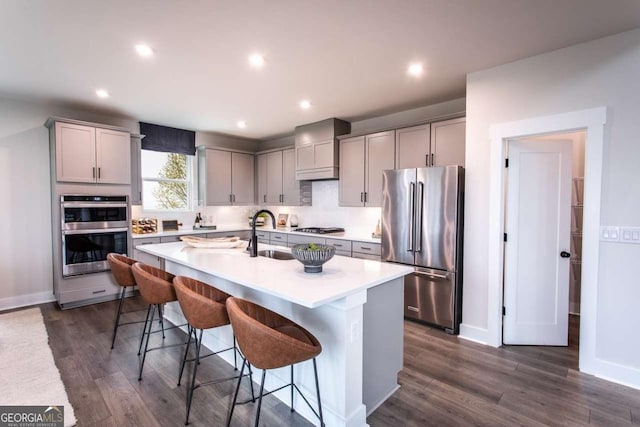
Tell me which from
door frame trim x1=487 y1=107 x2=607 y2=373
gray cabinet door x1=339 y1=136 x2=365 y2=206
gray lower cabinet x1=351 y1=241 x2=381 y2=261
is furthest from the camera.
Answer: gray cabinet door x1=339 y1=136 x2=365 y2=206

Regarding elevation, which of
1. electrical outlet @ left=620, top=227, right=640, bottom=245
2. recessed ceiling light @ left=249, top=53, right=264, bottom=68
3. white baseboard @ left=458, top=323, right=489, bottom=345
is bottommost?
white baseboard @ left=458, top=323, right=489, bottom=345

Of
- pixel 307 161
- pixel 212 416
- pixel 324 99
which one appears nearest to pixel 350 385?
pixel 212 416

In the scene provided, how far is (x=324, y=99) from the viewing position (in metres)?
4.01

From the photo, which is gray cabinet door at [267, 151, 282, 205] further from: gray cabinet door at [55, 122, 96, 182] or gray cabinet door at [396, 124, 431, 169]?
gray cabinet door at [55, 122, 96, 182]

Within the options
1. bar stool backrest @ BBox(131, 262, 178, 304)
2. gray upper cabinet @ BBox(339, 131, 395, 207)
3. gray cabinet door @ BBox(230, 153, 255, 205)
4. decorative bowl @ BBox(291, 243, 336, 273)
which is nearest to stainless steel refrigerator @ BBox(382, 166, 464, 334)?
gray upper cabinet @ BBox(339, 131, 395, 207)

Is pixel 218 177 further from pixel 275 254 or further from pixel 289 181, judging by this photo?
pixel 275 254

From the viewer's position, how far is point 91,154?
4191mm

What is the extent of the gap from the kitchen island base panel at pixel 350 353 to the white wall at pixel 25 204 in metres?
3.55

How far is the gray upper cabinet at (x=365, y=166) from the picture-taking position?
4285 mm

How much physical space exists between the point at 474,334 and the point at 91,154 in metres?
5.13

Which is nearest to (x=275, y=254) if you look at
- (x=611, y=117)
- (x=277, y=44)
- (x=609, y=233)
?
(x=277, y=44)

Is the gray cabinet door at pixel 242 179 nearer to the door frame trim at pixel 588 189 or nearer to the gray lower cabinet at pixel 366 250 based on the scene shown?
the gray lower cabinet at pixel 366 250

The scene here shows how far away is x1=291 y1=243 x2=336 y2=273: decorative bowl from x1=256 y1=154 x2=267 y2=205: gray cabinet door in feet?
14.0

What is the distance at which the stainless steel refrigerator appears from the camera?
3.29 metres
